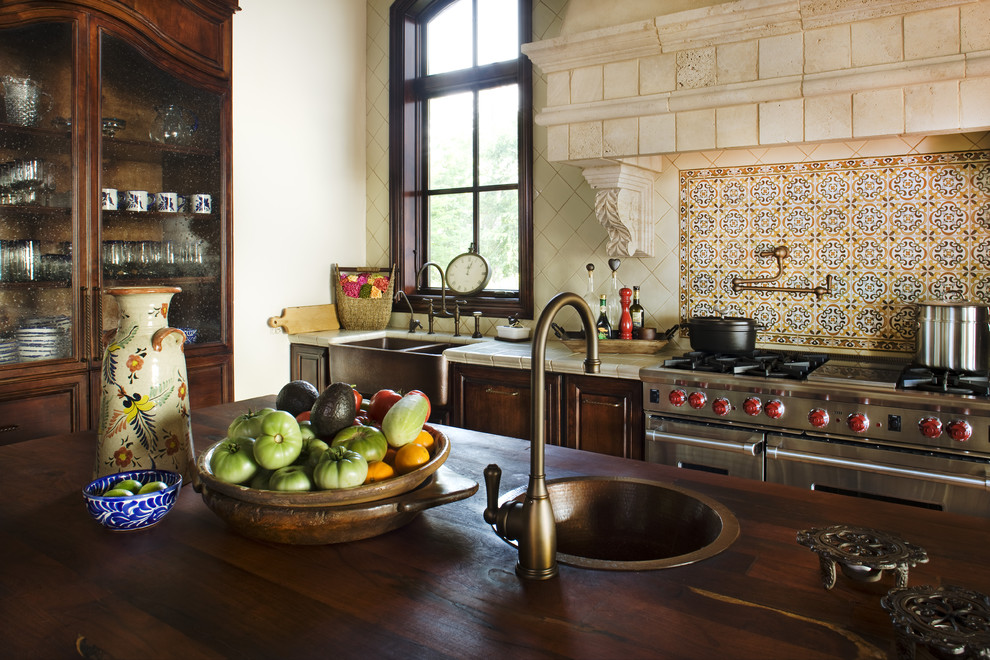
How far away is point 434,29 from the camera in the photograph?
4.60 meters

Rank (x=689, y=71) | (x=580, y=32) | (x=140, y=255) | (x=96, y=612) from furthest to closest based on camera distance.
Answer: (x=140, y=255)
(x=580, y=32)
(x=689, y=71)
(x=96, y=612)

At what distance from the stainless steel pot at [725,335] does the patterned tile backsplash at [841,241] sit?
34 cm

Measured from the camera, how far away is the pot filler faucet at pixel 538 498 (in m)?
0.99

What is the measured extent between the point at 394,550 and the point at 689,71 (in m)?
2.43

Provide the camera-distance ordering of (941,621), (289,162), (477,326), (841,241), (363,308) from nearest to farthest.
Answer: (941,621)
(841,241)
(477,326)
(289,162)
(363,308)

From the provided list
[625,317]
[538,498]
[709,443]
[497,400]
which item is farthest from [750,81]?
[538,498]

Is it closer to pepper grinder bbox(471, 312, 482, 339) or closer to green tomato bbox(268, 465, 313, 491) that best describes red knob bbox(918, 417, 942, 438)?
green tomato bbox(268, 465, 313, 491)

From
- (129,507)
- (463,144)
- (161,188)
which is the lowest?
(129,507)

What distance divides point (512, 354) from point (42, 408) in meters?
2.00

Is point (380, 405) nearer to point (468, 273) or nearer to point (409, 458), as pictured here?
point (409, 458)

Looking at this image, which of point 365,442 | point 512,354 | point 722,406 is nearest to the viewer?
point 365,442

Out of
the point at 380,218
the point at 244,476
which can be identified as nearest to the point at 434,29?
the point at 380,218

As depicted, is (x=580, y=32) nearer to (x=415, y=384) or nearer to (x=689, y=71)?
(x=689, y=71)

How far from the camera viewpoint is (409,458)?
126cm
